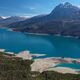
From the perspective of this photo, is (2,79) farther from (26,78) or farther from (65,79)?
(65,79)

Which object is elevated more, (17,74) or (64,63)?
(17,74)

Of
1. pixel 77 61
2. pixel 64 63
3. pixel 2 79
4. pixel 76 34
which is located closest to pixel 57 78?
pixel 2 79

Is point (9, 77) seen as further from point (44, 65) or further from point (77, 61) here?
point (77, 61)

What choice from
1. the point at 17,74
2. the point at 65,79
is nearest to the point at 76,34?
the point at 65,79

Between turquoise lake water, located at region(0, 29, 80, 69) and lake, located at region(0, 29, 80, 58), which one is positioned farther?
lake, located at region(0, 29, 80, 58)

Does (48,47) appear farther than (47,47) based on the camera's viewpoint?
Yes

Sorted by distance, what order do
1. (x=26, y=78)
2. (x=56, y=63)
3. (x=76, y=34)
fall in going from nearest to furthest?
1. (x=26, y=78)
2. (x=56, y=63)
3. (x=76, y=34)

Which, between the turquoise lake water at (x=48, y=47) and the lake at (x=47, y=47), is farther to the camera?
the lake at (x=47, y=47)

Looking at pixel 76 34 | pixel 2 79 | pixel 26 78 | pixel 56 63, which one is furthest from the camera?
pixel 76 34

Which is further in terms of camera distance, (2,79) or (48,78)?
(48,78)
